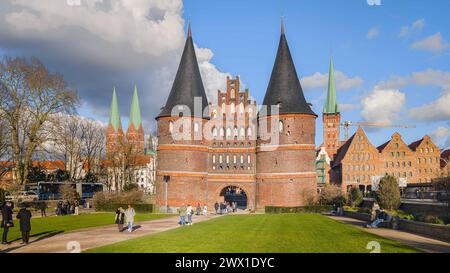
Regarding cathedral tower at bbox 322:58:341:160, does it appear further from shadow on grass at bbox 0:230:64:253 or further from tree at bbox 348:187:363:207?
shadow on grass at bbox 0:230:64:253

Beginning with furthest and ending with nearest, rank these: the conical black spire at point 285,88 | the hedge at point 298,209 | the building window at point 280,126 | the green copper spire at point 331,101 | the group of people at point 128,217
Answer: the green copper spire at point 331,101 < the building window at point 280,126 < the conical black spire at point 285,88 < the hedge at point 298,209 < the group of people at point 128,217

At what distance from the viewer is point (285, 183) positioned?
47938 millimetres

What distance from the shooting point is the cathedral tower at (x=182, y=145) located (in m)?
49.1

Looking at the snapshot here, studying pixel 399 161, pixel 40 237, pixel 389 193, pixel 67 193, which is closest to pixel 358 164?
pixel 399 161

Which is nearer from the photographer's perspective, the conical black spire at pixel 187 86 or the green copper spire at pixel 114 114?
the conical black spire at pixel 187 86

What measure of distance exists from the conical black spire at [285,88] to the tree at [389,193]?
20.5 m

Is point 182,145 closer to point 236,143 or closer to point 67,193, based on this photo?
point 236,143

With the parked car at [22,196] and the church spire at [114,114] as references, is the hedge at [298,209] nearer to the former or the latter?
the parked car at [22,196]

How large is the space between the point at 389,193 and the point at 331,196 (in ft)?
55.3

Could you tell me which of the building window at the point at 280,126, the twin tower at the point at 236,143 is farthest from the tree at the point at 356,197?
Result: the building window at the point at 280,126

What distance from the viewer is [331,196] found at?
45.1 m
